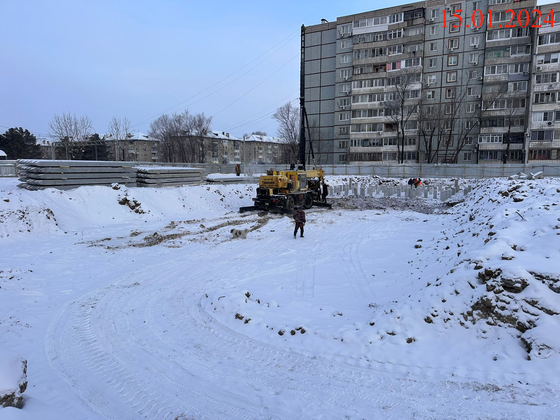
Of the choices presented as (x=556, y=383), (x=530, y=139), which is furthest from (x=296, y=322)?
(x=530, y=139)

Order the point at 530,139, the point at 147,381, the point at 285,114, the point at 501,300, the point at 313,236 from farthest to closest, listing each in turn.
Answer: the point at 285,114 → the point at 530,139 → the point at 313,236 → the point at 501,300 → the point at 147,381

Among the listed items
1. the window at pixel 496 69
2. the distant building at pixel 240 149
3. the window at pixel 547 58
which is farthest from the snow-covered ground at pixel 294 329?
the distant building at pixel 240 149

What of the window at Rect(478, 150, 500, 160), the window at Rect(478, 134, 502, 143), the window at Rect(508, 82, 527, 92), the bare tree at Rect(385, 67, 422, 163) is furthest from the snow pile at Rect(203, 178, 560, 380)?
the window at Rect(508, 82, 527, 92)

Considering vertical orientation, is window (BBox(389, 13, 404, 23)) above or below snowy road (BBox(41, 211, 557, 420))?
above

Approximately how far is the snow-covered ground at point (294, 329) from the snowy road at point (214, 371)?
23 millimetres

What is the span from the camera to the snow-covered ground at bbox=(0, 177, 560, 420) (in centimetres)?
413

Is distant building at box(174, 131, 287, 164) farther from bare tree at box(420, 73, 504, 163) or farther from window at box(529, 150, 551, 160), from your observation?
window at box(529, 150, 551, 160)

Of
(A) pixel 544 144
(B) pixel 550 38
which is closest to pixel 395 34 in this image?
(B) pixel 550 38

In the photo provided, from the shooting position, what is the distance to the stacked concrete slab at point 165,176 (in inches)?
827

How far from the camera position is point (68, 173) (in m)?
17.5

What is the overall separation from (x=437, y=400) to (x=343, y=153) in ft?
170

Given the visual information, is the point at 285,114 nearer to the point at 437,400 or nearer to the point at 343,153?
the point at 343,153

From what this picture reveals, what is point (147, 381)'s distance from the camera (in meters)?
4.56

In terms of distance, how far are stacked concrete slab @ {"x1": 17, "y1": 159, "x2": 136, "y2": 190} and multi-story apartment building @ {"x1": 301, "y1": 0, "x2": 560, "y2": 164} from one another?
117 ft
